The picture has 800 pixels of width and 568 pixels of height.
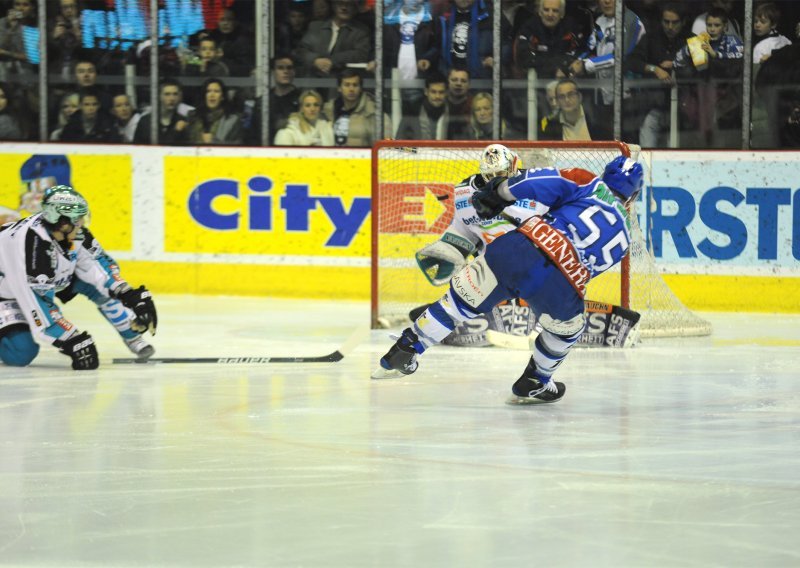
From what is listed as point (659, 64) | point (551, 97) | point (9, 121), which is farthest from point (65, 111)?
point (659, 64)

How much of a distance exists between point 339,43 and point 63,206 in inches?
145

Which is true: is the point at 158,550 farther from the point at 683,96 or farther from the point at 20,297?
the point at 683,96

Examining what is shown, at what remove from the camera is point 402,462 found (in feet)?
14.4

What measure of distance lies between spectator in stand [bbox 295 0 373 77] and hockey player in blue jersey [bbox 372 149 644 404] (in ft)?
14.0

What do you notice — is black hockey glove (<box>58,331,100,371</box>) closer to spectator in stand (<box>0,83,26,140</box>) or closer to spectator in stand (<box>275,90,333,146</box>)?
spectator in stand (<box>275,90,333,146</box>)

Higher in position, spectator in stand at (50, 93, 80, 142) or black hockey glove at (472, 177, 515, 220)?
spectator in stand at (50, 93, 80, 142)

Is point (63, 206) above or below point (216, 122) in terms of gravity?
below

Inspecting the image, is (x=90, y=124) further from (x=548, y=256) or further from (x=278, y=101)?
(x=548, y=256)

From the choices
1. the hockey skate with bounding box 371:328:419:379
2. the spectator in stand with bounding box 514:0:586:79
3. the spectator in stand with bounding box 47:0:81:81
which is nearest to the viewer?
the hockey skate with bounding box 371:328:419:379

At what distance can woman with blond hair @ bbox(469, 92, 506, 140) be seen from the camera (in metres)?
9.30

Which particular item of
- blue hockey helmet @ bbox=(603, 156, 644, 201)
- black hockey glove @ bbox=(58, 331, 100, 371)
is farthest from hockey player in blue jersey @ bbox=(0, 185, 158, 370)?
blue hockey helmet @ bbox=(603, 156, 644, 201)

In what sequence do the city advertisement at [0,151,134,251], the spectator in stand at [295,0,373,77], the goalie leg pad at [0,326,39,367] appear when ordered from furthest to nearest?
the city advertisement at [0,151,134,251] → the spectator in stand at [295,0,373,77] → the goalie leg pad at [0,326,39,367]

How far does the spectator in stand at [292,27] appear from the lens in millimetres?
9523

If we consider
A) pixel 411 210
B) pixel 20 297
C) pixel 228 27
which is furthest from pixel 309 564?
pixel 228 27
